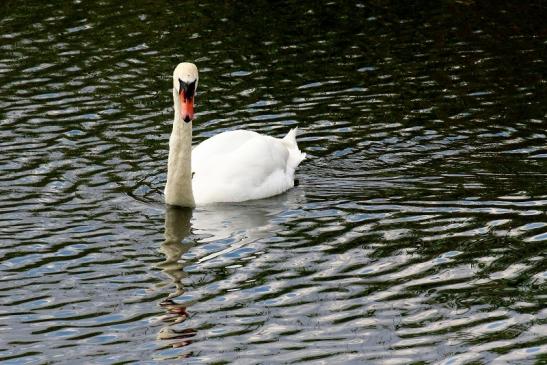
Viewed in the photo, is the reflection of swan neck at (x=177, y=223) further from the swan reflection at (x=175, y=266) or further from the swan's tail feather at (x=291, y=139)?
the swan's tail feather at (x=291, y=139)

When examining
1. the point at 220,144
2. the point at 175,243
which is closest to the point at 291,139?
the point at 220,144

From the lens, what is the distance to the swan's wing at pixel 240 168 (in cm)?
1748

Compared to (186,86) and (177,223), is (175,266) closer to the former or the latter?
(177,223)

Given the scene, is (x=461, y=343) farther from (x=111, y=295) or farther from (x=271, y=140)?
(x=271, y=140)

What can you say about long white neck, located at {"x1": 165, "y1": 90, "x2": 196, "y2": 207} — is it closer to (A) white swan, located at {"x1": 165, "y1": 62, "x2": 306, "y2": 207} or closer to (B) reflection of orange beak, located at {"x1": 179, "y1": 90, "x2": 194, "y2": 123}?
(A) white swan, located at {"x1": 165, "y1": 62, "x2": 306, "y2": 207}

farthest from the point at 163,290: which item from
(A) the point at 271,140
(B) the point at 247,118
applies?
(B) the point at 247,118

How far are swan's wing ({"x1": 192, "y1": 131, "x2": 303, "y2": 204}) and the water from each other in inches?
9.6

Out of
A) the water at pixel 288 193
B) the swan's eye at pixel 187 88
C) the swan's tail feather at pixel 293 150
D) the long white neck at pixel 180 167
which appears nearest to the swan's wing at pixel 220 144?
the swan's tail feather at pixel 293 150

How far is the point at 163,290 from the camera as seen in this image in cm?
1388

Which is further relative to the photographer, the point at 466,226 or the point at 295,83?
the point at 295,83

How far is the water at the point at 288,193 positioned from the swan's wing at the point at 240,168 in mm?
243

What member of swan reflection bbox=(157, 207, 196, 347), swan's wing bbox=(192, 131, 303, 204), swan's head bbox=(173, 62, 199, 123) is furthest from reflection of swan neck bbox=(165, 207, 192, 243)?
swan's head bbox=(173, 62, 199, 123)

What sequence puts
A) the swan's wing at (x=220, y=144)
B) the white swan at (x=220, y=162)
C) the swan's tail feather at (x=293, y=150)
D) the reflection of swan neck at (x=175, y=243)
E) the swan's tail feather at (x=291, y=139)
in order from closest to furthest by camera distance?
1. the reflection of swan neck at (x=175, y=243)
2. the white swan at (x=220, y=162)
3. the swan's wing at (x=220, y=144)
4. the swan's tail feather at (x=293, y=150)
5. the swan's tail feather at (x=291, y=139)

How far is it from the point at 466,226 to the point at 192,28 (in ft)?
35.6
